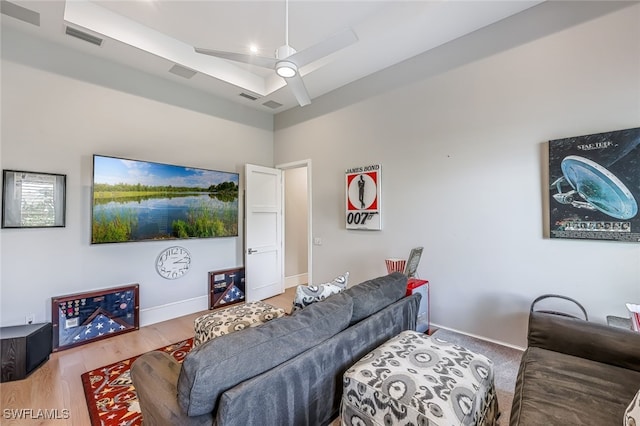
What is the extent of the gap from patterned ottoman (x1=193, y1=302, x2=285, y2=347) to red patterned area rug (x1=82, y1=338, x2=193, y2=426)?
1.96 ft

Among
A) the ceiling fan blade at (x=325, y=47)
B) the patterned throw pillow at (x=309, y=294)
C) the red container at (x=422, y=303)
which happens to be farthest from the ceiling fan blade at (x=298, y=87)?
the red container at (x=422, y=303)

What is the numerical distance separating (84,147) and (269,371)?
348 centimetres

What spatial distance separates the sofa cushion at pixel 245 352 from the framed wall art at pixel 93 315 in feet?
9.25

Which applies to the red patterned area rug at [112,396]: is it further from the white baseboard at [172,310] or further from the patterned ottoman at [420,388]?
the patterned ottoman at [420,388]

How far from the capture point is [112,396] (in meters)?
2.17

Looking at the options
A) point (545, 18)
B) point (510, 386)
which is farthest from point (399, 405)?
point (545, 18)

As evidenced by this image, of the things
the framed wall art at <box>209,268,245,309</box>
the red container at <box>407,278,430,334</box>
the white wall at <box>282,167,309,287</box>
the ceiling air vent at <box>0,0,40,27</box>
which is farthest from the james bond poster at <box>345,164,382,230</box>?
the ceiling air vent at <box>0,0,40,27</box>

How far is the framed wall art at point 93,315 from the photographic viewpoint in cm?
293

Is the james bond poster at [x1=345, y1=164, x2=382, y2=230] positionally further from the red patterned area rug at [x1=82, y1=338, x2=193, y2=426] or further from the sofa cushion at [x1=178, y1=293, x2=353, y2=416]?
the red patterned area rug at [x1=82, y1=338, x2=193, y2=426]

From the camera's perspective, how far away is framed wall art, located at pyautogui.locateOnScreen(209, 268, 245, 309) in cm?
423

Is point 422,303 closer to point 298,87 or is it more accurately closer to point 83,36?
point 298,87

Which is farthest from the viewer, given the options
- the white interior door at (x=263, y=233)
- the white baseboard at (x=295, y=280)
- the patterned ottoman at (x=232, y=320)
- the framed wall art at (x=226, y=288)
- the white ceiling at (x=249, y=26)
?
the white baseboard at (x=295, y=280)

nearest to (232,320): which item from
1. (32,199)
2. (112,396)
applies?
(112,396)

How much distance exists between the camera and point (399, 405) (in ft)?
4.39
